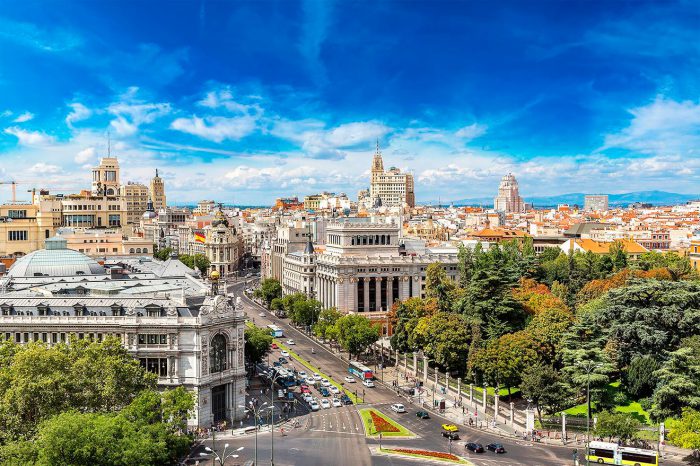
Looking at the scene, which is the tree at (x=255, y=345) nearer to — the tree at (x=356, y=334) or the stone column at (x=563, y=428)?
the tree at (x=356, y=334)

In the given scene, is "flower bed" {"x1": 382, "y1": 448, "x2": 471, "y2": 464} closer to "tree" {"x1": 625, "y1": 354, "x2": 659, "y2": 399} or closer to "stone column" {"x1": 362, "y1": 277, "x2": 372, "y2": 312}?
"tree" {"x1": 625, "y1": 354, "x2": 659, "y2": 399}

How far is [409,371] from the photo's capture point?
345ft

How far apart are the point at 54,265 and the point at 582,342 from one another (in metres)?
75.3

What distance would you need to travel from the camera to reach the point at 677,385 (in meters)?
72.9

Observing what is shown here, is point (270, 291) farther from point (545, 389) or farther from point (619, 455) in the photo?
point (619, 455)

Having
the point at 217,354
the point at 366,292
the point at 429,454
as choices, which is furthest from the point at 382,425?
the point at 366,292

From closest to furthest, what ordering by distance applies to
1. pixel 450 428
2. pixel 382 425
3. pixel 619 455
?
pixel 619 455, pixel 450 428, pixel 382 425

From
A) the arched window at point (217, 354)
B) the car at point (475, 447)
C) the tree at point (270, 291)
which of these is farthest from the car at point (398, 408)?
the tree at point (270, 291)

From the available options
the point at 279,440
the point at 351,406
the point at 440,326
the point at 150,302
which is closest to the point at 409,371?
the point at 440,326

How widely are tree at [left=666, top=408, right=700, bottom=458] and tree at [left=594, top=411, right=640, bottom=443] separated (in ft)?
11.2

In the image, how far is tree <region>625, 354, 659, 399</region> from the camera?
263 feet

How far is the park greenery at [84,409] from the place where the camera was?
175ft

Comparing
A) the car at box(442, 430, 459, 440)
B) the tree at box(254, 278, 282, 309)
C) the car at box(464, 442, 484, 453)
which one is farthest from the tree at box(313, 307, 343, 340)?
the car at box(464, 442, 484, 453)

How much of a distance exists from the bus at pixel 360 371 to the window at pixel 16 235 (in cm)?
9136
